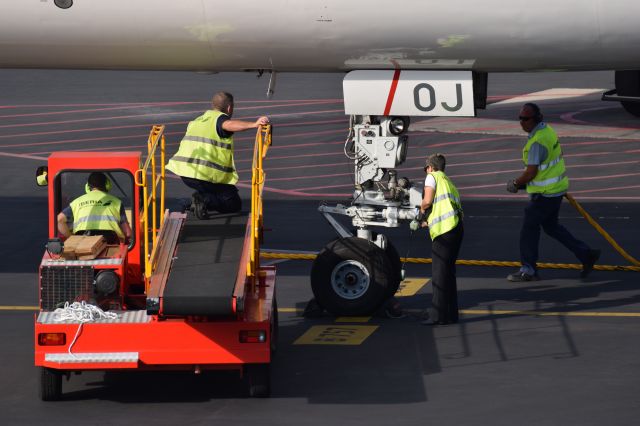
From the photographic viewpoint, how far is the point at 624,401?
1211 centimetres

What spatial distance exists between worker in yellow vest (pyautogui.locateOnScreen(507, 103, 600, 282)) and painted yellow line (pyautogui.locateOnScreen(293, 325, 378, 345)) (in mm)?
3257

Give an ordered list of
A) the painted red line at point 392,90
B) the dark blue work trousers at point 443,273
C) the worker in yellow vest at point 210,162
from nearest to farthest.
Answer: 1. the worker in yellow vest at point 210,162
2. the dark blue work trousers at point 443,273
3. the painted red line at point 392,90

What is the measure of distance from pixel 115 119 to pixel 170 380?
22226mm

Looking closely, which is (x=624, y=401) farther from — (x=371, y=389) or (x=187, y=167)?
(x=187, y=167)

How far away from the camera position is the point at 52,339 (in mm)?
11906

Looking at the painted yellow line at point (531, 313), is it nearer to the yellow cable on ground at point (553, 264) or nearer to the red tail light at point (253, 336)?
the yellow cable on ground at point (553, 264)

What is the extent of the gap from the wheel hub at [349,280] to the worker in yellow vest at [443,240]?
0.80 metres

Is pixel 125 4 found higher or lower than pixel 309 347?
higher

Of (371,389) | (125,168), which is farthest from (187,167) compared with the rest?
(371,389)

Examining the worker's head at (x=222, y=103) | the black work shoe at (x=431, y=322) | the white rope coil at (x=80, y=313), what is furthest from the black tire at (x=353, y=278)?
the white rope coil at (x=80, y=313)

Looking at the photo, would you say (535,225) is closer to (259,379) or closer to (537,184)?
(537,184)

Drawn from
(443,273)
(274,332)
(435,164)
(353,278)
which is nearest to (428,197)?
(435,164)

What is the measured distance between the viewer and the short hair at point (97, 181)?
1371 cm

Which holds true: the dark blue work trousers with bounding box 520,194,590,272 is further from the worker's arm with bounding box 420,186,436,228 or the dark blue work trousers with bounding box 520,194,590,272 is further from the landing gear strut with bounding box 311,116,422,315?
the worker's arm with bounding box 420,186,436,228
